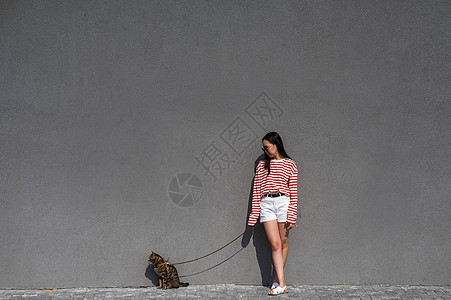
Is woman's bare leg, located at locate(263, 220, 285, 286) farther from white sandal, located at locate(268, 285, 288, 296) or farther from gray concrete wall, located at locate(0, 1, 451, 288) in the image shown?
gray concrete wall, located at locate(0, 1, 451, 288)

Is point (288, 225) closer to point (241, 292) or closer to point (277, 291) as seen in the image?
point (277, 291)

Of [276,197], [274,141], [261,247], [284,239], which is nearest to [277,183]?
[276,197]

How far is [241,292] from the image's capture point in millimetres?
5828

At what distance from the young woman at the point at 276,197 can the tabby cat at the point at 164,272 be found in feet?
3.41

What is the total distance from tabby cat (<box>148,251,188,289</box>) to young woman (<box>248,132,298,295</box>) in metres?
1.04

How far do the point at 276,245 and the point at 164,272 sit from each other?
1.29 m

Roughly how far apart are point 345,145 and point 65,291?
11.9 ft

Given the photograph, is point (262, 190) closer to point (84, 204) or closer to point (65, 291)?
point (84, 204)

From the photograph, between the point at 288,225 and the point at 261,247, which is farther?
the point at 261,247

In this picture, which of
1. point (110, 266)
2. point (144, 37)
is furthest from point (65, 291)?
point (144, 37)

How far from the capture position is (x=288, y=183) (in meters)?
5.81

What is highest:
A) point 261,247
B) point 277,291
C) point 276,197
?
point 276,197
